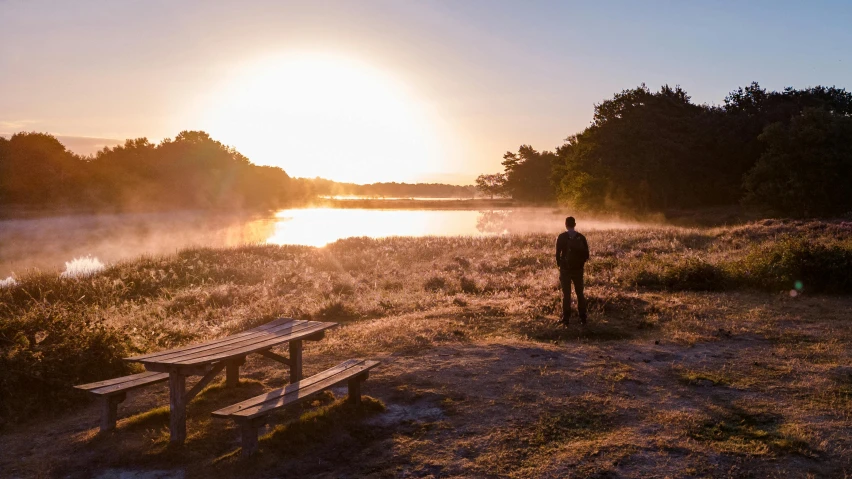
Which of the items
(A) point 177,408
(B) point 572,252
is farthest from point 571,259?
(A) point 177,408

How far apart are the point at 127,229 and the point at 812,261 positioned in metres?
55.8

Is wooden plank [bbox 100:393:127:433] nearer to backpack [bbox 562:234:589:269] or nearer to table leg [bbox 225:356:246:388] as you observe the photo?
table leg [bbox 225:356:246:388]

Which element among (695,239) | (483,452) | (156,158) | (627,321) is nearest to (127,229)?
(156,158)

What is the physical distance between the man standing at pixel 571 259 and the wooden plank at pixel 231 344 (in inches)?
246

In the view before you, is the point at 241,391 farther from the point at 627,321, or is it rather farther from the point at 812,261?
the point at 812,261

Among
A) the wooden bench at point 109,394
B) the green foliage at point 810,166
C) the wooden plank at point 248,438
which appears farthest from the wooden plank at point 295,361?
the green foliage at point 810,166

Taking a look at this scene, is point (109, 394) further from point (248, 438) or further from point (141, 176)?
point (141, 176)

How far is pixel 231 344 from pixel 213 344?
248mm

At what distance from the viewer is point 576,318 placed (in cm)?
1360

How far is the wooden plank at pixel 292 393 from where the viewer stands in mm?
6137

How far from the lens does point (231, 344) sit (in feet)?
24.7

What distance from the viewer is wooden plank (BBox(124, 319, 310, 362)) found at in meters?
6.67

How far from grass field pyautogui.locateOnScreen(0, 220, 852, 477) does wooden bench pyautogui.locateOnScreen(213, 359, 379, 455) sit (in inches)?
11.1

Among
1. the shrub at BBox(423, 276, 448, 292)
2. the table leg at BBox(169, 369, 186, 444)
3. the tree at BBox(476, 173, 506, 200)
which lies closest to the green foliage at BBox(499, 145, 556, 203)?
Result: the tree at BBox(476, 173, 506, 200)
